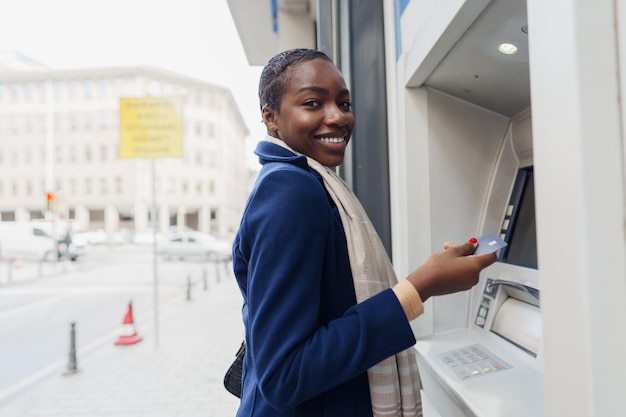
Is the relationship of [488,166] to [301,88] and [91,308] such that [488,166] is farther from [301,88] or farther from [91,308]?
[91,308]

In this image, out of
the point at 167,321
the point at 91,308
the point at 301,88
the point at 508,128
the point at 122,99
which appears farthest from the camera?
the point at 91,308

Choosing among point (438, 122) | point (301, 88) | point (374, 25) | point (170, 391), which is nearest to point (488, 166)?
point (438, 122)

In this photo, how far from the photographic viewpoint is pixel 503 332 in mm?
1438

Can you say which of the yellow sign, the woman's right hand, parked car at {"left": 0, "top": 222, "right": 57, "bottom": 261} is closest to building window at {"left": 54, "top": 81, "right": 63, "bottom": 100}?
parked car at {"left": 0, "top": 222, "right": 57, "bottom": 261}

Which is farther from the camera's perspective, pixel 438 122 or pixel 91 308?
pixel 91 308

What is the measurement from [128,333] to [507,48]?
5.92 metres

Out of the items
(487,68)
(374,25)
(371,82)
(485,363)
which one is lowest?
(485,363)

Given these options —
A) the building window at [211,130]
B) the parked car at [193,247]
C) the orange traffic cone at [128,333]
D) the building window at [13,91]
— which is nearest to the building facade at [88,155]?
the building window at [13,91]

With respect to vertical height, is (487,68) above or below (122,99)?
below

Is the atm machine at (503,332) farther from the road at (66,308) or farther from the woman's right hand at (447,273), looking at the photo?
the road at (66,308)

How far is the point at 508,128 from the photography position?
5.29 ft

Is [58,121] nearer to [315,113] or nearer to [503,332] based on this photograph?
[315,113]

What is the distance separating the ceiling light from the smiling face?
1.71 feet

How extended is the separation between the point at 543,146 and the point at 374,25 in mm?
1529
